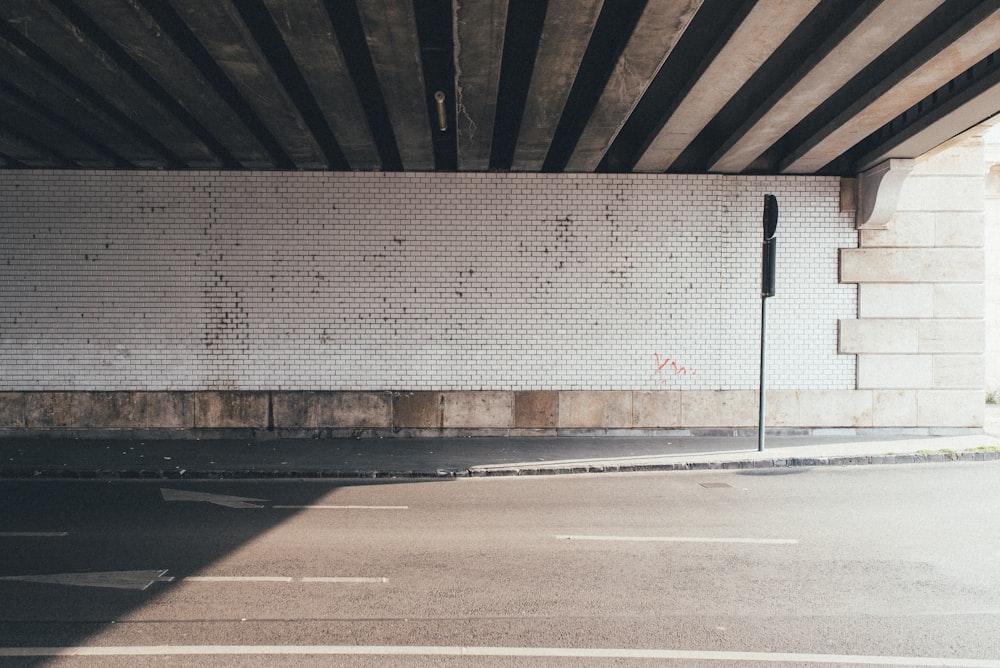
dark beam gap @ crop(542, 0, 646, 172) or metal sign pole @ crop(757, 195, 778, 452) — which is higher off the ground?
dark beam gap @ crop(542, 0, 646, 172)

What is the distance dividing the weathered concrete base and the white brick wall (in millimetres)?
264

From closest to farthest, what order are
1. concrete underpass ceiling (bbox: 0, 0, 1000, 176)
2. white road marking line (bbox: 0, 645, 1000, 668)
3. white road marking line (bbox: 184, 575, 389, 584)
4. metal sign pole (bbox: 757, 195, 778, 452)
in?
white road marking line (bbox: 0, 645, 1000, 668) < white road marking line (bbox: 184, 575, 389, 584) < concrete underpass ceiling (bbox: 0, 0, 1000, 176) < metal sign pole (bbox: 757, 195, 778, 452)

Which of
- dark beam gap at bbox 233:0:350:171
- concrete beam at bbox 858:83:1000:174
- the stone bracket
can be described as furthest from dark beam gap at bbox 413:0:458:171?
the stone bracket

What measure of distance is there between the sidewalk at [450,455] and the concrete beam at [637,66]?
536cm

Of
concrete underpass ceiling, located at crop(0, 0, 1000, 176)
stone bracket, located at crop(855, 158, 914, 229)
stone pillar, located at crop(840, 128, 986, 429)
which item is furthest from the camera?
stone pillar, located at crop(840, 128, 986, 429)

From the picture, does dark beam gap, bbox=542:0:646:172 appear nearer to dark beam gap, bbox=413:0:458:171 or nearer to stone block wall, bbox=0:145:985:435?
stone block wall, bbox=0:145:985:435

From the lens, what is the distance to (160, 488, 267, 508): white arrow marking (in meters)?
7.64

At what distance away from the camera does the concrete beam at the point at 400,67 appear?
6.91m

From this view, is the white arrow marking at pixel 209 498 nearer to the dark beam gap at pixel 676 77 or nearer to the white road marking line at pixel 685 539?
the white road marking line at pixel 685 539

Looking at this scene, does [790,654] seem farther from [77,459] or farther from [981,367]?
[981,367]

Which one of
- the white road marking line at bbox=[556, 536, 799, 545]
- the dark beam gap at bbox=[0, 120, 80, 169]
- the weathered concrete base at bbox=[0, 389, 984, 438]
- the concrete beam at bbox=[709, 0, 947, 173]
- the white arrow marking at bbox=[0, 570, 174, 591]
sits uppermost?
the concrete beam at bbox=[709, 0, 947, 173]

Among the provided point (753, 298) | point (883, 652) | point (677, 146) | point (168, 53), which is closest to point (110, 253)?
point (168, 53)

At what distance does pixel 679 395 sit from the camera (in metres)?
12.7

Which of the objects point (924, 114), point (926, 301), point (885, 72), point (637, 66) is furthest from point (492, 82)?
point (926, 301)
